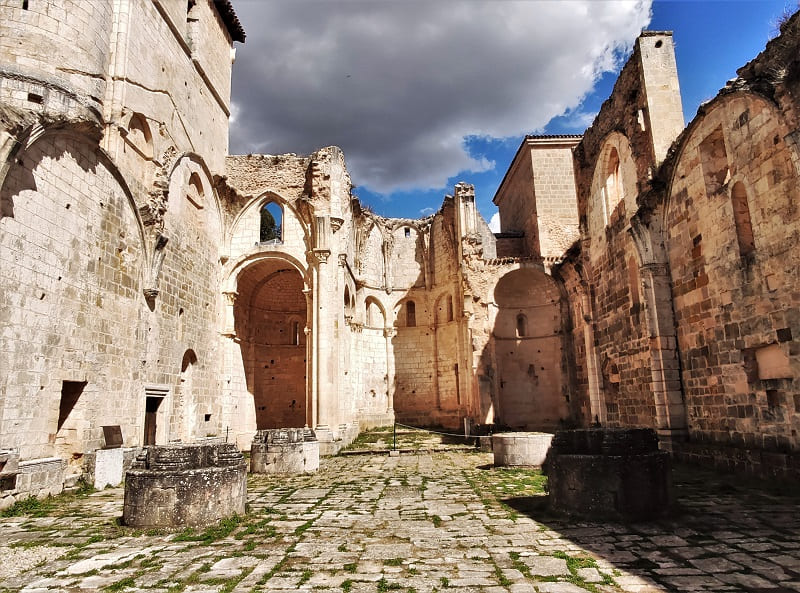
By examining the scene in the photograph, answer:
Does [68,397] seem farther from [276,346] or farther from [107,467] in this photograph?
[276,346]

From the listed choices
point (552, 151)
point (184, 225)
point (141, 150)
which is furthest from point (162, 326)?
point (552, 151)

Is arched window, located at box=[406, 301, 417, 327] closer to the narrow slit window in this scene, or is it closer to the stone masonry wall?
the narrow slit window

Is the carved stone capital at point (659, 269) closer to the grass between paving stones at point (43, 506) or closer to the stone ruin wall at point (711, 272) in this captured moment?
the stone ruin wall at point (711, 272)

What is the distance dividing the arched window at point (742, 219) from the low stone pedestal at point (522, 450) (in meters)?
5.44

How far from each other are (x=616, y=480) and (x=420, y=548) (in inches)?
100

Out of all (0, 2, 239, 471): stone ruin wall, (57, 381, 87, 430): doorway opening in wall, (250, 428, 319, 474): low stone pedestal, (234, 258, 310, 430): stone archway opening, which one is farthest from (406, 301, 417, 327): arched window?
(57, 381, 87, 430): doorway opening in wall

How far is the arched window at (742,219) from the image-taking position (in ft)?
30.1

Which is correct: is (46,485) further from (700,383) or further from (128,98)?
(700,383)

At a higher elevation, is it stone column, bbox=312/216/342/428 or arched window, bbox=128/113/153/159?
arched window, bbox=128/113/153/159

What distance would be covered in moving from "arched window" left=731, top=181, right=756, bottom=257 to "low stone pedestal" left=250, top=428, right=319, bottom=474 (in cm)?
966

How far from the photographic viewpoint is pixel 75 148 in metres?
9.77

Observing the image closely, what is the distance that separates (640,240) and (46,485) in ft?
43.5

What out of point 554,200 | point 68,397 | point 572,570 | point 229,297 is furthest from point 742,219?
point 229,297

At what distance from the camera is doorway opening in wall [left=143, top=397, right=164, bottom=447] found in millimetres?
12703
